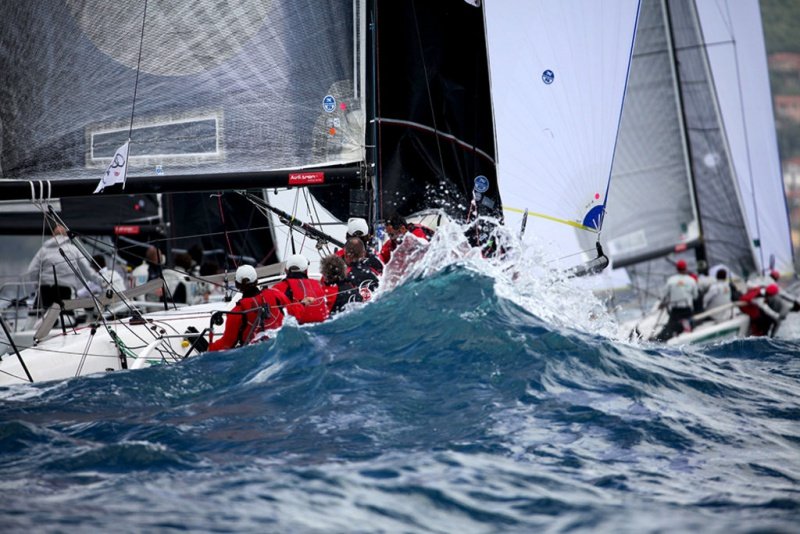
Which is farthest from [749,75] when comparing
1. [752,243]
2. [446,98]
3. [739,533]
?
[739,533]

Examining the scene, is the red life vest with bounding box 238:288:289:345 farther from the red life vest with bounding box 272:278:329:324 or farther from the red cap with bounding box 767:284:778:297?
the red cap with bounding box 767:284:778:297

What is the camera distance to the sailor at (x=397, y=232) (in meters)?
6.76

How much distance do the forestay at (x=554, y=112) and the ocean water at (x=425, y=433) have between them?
121 inches

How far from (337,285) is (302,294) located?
335 mm

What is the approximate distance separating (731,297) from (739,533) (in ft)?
34.1

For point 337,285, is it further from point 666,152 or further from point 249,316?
point 666,152

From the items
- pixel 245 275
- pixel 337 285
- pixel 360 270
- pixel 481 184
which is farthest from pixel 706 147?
pixel 245 275

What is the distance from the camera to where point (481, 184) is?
7.59m

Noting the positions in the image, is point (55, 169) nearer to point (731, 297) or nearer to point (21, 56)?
point (21, 56)

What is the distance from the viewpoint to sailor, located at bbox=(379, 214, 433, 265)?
6762mm

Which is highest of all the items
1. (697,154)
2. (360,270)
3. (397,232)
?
(697,154)

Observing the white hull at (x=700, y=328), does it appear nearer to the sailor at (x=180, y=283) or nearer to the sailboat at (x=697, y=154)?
Result: the sailboat at (x=697, y=154)

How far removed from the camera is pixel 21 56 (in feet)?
18.4

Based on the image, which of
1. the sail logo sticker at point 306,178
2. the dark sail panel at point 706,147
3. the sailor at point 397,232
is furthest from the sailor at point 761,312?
the sail logo sticker at point 306,178
